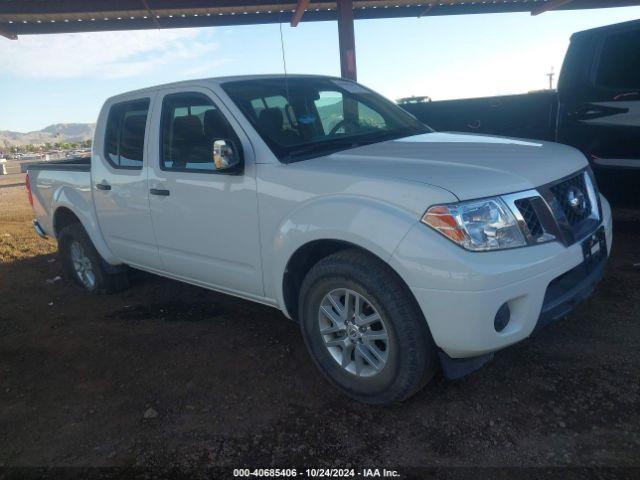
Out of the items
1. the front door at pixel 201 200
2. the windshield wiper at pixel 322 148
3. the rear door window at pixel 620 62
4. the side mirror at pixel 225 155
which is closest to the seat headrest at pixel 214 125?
the front door at pixel 201 200

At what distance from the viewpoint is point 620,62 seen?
14.5 feet

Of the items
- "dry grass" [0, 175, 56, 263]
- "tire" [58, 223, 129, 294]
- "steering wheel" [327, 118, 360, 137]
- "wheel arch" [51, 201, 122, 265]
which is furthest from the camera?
"dry grass" [0, 175, 56, 263]

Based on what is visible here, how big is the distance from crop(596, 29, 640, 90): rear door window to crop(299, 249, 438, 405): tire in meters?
3.40

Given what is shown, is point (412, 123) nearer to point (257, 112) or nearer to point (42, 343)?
point (257, 112)

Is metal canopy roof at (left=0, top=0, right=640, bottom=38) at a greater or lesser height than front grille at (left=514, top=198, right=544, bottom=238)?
greater

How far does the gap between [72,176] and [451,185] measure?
3871mm

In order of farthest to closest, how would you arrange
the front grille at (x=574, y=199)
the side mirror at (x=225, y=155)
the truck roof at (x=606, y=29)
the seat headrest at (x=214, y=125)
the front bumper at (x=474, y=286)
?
1. the truck roof at (x=606, y=29)
2. the seat headrest at (x=214, y=125)
3. the side mirror at (x=225, y=155)
4. the front grille at (x=574, y=199)
5. the front bumper at (x=474, y=286)

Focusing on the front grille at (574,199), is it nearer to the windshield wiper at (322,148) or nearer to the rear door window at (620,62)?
the windshield wiper at (322,148)

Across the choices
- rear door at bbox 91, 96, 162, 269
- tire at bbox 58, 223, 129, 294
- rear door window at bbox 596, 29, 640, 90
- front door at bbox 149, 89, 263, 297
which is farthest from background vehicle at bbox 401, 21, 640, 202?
tire at bbox 58, 223, 129, 294

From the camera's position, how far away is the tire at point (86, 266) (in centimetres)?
477

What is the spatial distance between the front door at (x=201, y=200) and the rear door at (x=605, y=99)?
3.32m

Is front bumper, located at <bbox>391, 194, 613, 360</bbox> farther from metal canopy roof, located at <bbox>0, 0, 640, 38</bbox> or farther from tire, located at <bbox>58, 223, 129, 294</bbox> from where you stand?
metal canopy roof, located at <bbox>0, 0, 640, 38</bbox>

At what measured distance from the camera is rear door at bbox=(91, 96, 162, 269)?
3826mm

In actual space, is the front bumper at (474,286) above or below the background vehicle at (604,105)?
below
